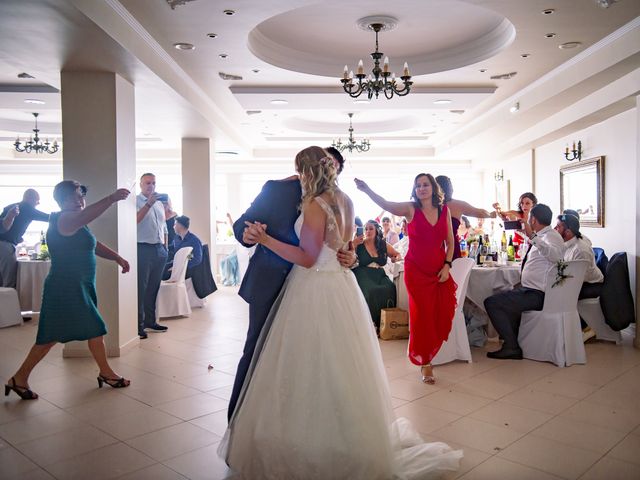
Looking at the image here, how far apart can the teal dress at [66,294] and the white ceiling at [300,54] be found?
1.68 metres

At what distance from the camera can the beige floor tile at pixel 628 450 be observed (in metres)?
2.99

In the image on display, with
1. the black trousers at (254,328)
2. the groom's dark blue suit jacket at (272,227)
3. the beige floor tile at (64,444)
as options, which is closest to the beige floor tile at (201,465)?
the black trousers at (254,328)

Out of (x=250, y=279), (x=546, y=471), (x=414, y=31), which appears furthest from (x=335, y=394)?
(x=414, y=31)

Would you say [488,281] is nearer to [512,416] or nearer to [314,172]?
A: [512,416]

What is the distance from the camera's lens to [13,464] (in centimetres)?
294

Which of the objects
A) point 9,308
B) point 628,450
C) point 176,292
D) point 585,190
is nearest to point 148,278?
point 176,292

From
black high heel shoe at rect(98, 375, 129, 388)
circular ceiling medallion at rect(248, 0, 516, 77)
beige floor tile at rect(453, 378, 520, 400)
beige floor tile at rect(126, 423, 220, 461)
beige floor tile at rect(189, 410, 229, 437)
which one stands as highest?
circular ceiling medallion at rect(248, 0, 516, 77)

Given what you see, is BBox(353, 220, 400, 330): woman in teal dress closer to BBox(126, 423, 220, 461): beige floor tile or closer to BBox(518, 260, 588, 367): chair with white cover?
BBox(518, 260, 588, 367): chair with white cover

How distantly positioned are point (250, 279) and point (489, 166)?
12.9 meters

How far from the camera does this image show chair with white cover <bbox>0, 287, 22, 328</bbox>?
7.12 meters

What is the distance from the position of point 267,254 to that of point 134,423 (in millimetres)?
1512

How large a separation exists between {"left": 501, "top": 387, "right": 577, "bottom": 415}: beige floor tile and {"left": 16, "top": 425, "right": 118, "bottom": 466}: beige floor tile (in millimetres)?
2696

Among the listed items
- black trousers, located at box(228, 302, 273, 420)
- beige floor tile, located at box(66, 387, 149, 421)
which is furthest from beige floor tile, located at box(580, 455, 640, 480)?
beige floor tile, located at box(66, 387, 149, 421)

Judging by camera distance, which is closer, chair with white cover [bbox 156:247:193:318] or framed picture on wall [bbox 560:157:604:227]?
chair with white cover [bbox 156:247:193:318]
